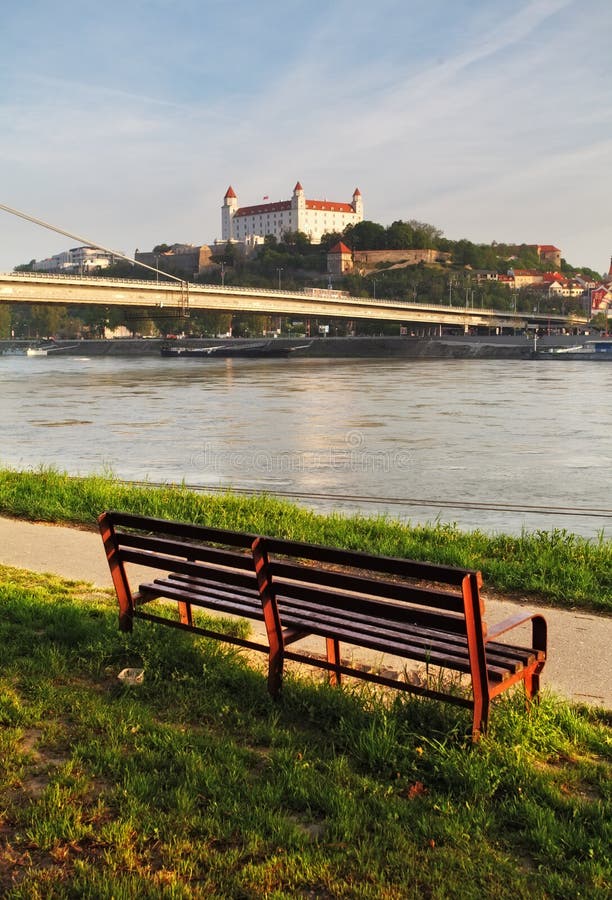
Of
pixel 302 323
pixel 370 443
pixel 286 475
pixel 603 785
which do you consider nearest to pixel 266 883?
pixel 603 785

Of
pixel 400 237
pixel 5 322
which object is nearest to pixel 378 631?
pixel 5 322

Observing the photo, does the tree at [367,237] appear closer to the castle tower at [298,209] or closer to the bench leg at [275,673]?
the castle tower at [298,209]

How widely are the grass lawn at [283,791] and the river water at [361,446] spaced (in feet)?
18.0

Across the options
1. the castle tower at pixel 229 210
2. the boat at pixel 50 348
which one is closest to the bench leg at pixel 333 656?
the boat at pixel 50 348

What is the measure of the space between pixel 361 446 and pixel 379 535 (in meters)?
9.51

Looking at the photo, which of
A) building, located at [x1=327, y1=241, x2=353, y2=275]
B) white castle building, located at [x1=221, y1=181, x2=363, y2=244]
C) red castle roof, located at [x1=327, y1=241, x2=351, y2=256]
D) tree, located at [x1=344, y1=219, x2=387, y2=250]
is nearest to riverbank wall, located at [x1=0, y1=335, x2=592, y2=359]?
building, located at [x1=327, y1=241, x2=353, y2=275]

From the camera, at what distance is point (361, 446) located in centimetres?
1661

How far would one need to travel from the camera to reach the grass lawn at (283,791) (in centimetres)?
234

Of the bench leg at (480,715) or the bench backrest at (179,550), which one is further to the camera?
the bench backrest at (179,550)

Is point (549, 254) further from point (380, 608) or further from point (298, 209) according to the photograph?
point (380, 608)

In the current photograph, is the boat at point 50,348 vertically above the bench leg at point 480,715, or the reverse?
the bench leg at point 480,715

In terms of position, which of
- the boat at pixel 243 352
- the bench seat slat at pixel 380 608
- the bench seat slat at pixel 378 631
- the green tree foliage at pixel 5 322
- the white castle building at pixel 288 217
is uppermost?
the white castle building at pixel 288 217

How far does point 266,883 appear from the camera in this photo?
232cm

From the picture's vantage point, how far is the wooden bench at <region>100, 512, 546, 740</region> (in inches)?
121
